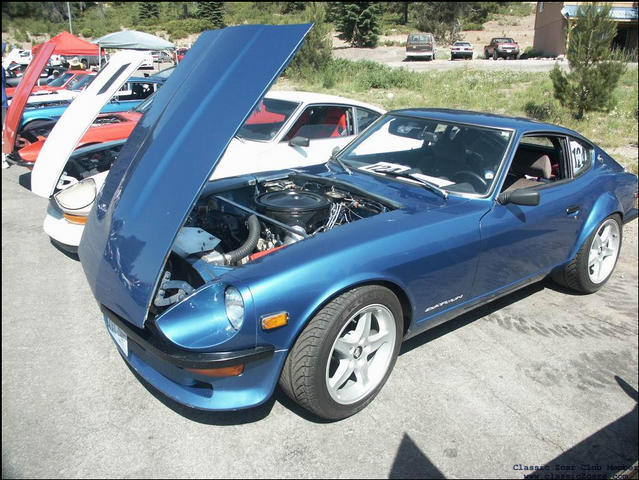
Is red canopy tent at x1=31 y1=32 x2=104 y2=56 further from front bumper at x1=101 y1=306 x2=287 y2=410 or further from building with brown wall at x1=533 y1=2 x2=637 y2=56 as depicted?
building with brown wall at x1=533 y1=2 x2=637 y2=56

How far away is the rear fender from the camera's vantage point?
3.95 m

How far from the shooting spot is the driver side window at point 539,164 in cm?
404

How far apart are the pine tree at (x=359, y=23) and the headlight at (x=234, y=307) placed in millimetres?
25759

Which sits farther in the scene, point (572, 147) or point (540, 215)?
point (572, 147)

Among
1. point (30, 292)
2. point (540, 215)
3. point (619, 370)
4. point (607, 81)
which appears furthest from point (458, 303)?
point (607, 81)

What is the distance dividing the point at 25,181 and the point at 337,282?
19.5 ft

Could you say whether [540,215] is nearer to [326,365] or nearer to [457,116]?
[457,116]

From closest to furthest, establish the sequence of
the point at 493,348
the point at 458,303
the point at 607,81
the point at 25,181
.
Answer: the point at 458,303 → the point at 493,348 → the point at 25,181 → the point at 607,81

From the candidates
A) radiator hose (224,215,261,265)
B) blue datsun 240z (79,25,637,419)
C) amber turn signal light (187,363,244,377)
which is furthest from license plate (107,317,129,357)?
radiator hose (224,215,261,265)

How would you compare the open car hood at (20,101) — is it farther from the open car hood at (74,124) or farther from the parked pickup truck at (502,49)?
the parked pickup truck at (502,49)

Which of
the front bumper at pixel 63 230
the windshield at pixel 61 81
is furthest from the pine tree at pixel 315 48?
the front bumper at pixel 63 230

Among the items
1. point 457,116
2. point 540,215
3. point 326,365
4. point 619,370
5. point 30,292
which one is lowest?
point 619,370

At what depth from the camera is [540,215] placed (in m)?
3.50

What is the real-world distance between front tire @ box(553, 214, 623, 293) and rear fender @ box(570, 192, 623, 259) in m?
0.05
